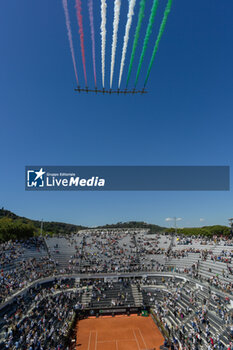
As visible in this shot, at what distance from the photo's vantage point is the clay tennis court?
28531mm

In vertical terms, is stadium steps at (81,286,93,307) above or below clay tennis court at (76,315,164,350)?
above

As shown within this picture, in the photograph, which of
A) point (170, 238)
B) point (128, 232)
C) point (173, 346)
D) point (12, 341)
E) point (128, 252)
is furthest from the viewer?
point (128, 232)

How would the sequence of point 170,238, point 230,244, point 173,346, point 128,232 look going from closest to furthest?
point 173,346, point 230,244, point 170,238, point 128,232

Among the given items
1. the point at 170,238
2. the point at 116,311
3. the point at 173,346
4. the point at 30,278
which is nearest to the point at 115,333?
the point at 116,311

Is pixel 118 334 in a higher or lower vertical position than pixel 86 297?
lower

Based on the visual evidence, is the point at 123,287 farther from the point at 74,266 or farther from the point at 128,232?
the point at 128,232

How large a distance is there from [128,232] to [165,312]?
3664 cm

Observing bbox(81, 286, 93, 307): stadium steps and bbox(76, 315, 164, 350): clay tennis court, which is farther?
bbox(81, 286, 93, 307): stadium steps

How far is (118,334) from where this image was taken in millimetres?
31500

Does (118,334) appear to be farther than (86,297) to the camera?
No

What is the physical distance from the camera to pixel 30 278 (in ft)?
127

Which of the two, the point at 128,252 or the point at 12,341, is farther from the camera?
the point at 128,252

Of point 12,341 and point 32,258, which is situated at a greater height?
point 32,258

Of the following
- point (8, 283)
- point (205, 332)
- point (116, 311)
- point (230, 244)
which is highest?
point (230, 244)
